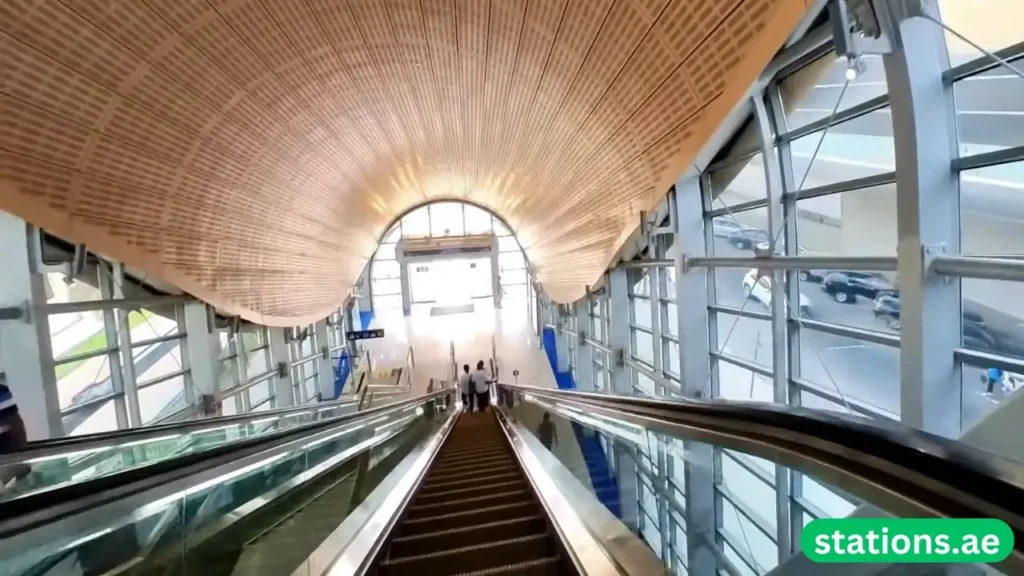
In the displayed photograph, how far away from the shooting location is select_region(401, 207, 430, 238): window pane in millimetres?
22781

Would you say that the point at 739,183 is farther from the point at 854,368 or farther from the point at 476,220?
the point at 476,220

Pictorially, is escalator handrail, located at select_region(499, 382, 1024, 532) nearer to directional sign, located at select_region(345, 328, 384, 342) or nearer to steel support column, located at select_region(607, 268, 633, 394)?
steel support column, located at select_region(607, 268, 633, 394)

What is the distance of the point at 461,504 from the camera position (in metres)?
3.54

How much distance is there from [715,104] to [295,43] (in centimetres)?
384

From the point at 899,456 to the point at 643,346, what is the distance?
1017 centimetres

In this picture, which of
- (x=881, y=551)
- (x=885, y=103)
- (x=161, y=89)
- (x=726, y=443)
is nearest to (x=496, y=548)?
(x=726, y=443)

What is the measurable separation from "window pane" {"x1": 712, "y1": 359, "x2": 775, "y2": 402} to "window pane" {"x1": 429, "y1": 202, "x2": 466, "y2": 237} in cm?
1614

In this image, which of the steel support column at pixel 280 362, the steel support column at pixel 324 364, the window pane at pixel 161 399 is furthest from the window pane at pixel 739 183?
the steel support column at pixel 324 364

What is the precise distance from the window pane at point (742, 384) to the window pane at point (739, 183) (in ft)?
6.16

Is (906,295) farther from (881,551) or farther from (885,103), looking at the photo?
(881,551)

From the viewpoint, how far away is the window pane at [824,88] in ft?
14.6

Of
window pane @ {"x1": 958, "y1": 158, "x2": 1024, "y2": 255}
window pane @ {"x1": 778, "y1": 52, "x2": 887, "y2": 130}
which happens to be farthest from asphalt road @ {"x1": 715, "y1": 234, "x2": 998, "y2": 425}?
window pane @ {"x1": 778, "y1": 52, "x2": 887, "y2": 130}

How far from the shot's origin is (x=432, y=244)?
22266 mm

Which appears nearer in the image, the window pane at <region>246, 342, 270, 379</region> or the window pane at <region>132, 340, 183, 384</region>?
the window pane at <region>132, 340, 183, 384</region>
